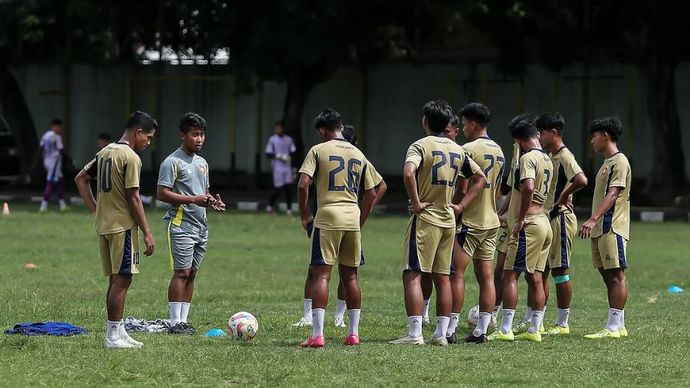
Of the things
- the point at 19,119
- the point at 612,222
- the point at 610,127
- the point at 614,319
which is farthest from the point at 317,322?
the point at 19,119

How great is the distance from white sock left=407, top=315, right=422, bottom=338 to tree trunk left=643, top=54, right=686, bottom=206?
22572mm

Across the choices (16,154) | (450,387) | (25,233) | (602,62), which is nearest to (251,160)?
(16,154)

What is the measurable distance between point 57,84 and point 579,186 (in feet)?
111

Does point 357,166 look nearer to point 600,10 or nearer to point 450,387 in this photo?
point 450,387

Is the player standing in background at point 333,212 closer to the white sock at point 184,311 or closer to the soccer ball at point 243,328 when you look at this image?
the soccer ball at point 243,328

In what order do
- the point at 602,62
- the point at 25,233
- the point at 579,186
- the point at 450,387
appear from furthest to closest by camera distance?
the point at 602,62
the point at 25,233
the point at 579,186
the point at 450,387

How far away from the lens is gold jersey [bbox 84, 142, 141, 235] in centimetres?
1208

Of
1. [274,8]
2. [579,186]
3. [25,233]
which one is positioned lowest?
[25,233]

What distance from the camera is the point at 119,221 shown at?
12109 mm

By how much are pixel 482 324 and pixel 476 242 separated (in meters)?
0.77

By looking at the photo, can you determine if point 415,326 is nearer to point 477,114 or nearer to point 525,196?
point 525,196

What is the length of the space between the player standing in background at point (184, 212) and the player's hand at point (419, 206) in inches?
78.5

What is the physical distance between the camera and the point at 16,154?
1641 inches

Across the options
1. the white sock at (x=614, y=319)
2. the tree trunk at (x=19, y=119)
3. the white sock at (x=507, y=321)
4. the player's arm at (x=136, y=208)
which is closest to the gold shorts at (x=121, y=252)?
the player's arm at (x=136, y=208)
